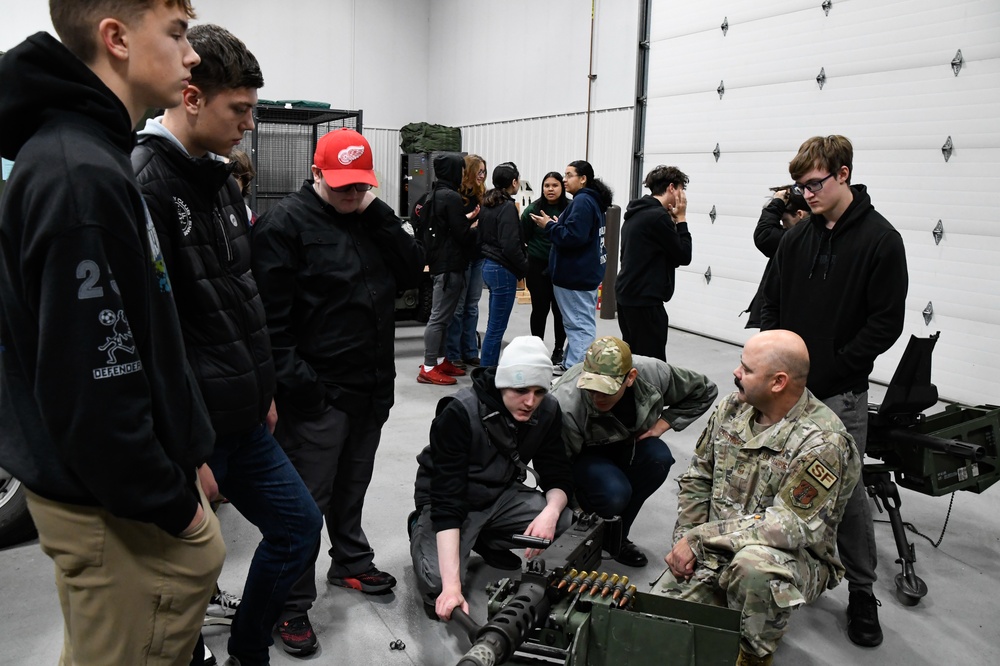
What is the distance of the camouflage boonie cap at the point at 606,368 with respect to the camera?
2.96 m

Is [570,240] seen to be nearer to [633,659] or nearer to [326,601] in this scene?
[326,601]

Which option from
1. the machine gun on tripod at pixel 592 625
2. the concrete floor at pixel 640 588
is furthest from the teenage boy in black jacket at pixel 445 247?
the machine gun on tripod at pixel 592 625

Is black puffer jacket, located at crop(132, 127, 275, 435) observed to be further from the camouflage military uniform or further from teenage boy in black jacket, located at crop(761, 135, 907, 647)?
teenage boy in black jacket, located at crop(761, 135, 907, 647)

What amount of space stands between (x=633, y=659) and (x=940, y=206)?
530 centimetres

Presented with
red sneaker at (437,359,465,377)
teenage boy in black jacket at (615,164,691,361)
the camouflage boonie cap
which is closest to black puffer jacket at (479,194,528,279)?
red sneaker at (437,359,465,377)

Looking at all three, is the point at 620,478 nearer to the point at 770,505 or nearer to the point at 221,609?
the point at 770,505

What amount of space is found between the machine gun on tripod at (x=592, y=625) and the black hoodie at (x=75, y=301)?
0.94m

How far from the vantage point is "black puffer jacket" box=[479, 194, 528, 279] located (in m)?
5.85

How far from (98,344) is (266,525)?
1.05 meters

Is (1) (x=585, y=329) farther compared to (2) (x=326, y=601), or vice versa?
(1) (x=585, y=329)

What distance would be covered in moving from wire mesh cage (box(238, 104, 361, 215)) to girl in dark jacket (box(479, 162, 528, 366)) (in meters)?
4.29

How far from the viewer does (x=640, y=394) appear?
3227 mm

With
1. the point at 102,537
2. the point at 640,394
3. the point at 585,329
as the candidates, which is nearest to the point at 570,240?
the point at 585,329

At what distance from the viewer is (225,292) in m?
1.86
